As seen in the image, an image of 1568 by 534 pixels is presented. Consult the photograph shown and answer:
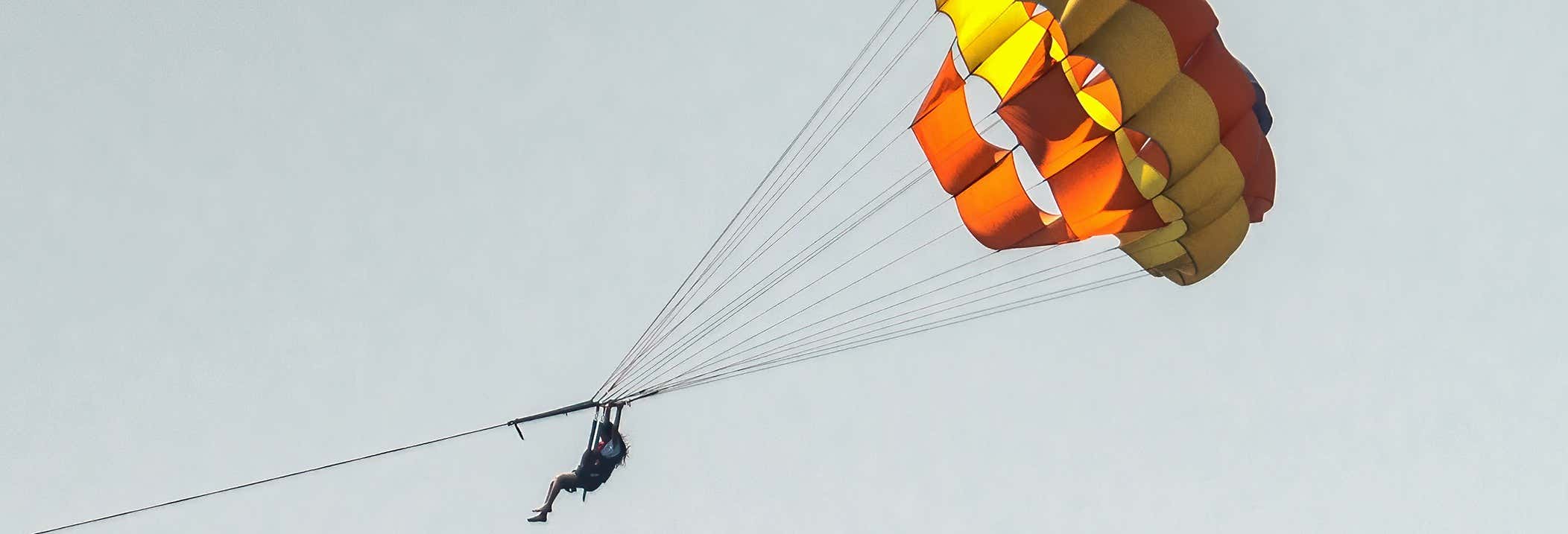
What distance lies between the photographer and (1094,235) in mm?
23125

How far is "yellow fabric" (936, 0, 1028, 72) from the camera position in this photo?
72.3 feet

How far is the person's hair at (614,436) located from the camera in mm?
21797

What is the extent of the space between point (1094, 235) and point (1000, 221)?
1126 mm

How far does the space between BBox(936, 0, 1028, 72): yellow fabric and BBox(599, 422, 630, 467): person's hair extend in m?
5.50

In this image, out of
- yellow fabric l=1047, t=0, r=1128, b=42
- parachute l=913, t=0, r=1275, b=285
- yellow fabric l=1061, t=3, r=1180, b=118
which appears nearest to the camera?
yellow fabric l=1047, t=0, r=1128, b=42

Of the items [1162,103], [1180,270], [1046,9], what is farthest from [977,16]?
[1180,270]

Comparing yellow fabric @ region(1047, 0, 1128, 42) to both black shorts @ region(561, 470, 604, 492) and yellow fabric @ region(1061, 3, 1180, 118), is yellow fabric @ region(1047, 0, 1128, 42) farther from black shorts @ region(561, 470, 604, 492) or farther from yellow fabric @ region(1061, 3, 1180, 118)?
black shorts @ region(561, 470, 604, 492)

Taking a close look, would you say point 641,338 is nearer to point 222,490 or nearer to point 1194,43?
point 222,490

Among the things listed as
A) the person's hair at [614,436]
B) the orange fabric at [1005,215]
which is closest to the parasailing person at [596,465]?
the person's hair at [614,436]

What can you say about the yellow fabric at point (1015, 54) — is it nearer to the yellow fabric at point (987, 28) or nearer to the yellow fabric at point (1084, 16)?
the yellow fabric at point (987, 28)

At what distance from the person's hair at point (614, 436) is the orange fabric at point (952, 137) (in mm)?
5070

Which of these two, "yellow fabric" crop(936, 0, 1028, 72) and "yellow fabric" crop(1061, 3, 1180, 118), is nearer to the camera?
"yellow fabric" crop(1061, 3, 1180, 118)

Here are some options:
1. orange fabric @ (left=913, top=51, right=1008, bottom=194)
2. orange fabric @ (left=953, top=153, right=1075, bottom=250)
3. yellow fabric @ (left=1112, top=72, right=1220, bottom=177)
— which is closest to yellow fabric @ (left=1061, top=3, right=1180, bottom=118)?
yellow fabric @ (left=1112, top=72, right=1220, bottom=177)

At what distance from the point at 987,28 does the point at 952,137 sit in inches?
79.4
